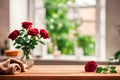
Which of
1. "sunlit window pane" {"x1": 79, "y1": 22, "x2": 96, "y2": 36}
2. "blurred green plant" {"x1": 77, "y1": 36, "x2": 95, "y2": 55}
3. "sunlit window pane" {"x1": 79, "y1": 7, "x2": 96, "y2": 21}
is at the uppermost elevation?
"sunlit window pane" {"x1": 79, "y1": 7, "x2": 96, "y2": 21}

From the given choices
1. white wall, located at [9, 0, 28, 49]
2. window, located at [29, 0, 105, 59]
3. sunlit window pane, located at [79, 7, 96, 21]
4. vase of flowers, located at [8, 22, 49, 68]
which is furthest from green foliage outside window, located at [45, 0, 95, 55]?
vase of flowers, located at [8, 22, 49, 68]

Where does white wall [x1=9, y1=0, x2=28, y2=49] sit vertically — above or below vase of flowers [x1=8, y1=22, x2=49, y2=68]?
above

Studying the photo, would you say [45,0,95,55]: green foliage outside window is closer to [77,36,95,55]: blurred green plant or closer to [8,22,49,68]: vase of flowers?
[77,36,95,55]: blurred green plant

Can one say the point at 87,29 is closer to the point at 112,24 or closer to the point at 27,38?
the point at 112,24

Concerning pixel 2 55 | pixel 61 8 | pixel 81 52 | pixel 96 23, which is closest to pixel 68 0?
pixel 61 8

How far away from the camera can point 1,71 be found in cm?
212

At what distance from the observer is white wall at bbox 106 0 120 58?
3.55 m

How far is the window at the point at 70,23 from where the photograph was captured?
388 cm

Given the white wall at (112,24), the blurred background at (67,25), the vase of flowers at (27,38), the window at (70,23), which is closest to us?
the vase of flowers at (27,38)

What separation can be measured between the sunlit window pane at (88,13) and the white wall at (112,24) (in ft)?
1.23

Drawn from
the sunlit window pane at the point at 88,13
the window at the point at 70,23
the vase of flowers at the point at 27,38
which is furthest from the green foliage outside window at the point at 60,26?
the vase of flowers at the point at 27,38

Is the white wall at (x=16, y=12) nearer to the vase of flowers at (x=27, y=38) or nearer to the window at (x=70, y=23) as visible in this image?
the window at (x=70, y=23)

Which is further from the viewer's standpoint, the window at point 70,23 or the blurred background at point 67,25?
the window at point 70,23

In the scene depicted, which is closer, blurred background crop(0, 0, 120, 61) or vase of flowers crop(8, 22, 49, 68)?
vase of flowers crop(8, 22, 49, 68)
